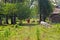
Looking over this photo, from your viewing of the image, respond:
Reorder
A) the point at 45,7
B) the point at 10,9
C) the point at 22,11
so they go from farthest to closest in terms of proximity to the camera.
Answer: the point at 45,7 < the point at 10,9 < the point at 22,11

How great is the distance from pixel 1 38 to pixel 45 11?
24.7 metres

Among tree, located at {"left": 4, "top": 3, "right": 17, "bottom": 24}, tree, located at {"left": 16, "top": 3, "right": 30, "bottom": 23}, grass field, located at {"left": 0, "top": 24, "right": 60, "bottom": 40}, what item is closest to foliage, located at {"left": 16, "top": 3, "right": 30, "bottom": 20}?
tree, located at {"left": 16, "top": 3, "right": 30, "bottom": 23}

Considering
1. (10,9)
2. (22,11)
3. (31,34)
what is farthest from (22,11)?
(31,34)

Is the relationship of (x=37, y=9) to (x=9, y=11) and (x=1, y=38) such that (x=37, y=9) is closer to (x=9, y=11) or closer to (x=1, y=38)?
(x=9, y=11)

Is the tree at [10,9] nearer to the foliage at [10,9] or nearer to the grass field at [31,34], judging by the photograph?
the foliage at [10,9]

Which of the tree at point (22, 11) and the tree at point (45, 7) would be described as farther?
the tree at point (45, 7)

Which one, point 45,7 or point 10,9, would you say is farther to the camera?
point 45,7

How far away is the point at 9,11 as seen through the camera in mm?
31656

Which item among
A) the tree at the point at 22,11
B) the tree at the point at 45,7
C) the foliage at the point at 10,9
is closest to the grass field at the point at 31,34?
the tree at the point at 22,11

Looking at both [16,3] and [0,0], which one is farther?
[0,0]

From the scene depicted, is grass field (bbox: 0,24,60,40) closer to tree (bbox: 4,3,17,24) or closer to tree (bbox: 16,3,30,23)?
tree (bbox: 16,3,30,23)

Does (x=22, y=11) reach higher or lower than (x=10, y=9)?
lower

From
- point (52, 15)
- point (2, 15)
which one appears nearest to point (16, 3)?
point (2, 15)

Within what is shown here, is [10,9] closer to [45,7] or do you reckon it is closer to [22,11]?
[22,11]
